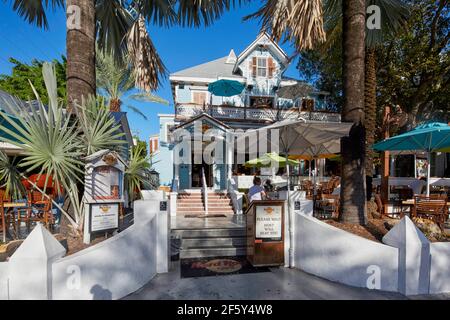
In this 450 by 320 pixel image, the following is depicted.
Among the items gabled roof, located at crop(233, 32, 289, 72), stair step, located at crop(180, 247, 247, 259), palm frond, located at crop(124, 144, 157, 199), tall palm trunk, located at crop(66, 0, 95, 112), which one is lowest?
stair step, located at crop(180, 247, 247, 259)

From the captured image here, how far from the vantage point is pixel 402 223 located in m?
3.69

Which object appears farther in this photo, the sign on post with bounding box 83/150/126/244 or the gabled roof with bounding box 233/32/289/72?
the gabled roof with bounding box 233/32/289/72

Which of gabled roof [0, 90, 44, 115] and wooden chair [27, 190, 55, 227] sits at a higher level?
gabled roof [0, 90, 44, 115]

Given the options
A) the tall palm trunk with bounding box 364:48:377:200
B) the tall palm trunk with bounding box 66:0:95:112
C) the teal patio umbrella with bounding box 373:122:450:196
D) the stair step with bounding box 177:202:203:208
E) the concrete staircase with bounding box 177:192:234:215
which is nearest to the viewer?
the tall palm trunk with bounding box 66:0:95:112

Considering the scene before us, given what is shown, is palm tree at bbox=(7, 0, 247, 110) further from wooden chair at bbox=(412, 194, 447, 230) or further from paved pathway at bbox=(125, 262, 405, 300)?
wooden chair at bbox=(412, 194, 447, 230)

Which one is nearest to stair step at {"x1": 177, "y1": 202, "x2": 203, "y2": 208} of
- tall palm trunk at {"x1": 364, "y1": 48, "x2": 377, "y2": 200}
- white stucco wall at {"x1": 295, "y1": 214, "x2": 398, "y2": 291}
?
white stucco wall at {"x1": 295, "y1": 214, "x2": 398, "y2": 291}

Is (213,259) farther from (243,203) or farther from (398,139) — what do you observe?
(398,139)

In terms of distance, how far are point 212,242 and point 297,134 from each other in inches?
131

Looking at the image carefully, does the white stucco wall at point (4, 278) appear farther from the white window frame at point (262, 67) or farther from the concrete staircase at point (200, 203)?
the white window frame at point (262, 67)

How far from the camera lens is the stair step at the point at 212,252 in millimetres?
5266

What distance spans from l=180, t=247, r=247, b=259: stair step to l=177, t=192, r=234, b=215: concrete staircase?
3.60 meters

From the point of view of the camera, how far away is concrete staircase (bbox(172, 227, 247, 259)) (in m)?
5.30

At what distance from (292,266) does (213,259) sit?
1718 millimetres

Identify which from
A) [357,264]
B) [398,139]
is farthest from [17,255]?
[398,139]
